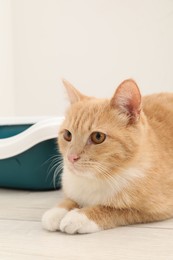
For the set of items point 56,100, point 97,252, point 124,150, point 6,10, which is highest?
point 6,10

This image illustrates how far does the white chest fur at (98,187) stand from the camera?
1.04 meters

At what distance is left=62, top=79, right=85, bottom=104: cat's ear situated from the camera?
119 cm

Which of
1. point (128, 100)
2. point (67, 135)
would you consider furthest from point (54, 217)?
point (128, 100)

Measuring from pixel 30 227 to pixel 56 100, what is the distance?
165cm

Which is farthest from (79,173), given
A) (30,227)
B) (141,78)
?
(141,78)

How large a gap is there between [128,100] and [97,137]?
13 centimetres

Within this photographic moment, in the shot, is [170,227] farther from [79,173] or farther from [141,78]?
[141,78]

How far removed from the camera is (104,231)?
3.35ft

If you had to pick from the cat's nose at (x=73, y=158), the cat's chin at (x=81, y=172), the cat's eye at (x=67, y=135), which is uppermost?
the cat's eye at (x=67, y=135)

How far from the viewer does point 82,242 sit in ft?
3.05

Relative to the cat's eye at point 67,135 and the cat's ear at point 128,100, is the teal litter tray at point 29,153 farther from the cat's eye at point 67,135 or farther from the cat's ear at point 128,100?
the cat's ear at point 128,100

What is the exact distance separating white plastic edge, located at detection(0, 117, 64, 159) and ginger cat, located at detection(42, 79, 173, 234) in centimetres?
33

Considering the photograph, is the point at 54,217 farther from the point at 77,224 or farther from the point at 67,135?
the point at 67,135

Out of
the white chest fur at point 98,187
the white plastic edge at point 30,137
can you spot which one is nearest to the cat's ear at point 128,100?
the white chest fur at point 98,187
